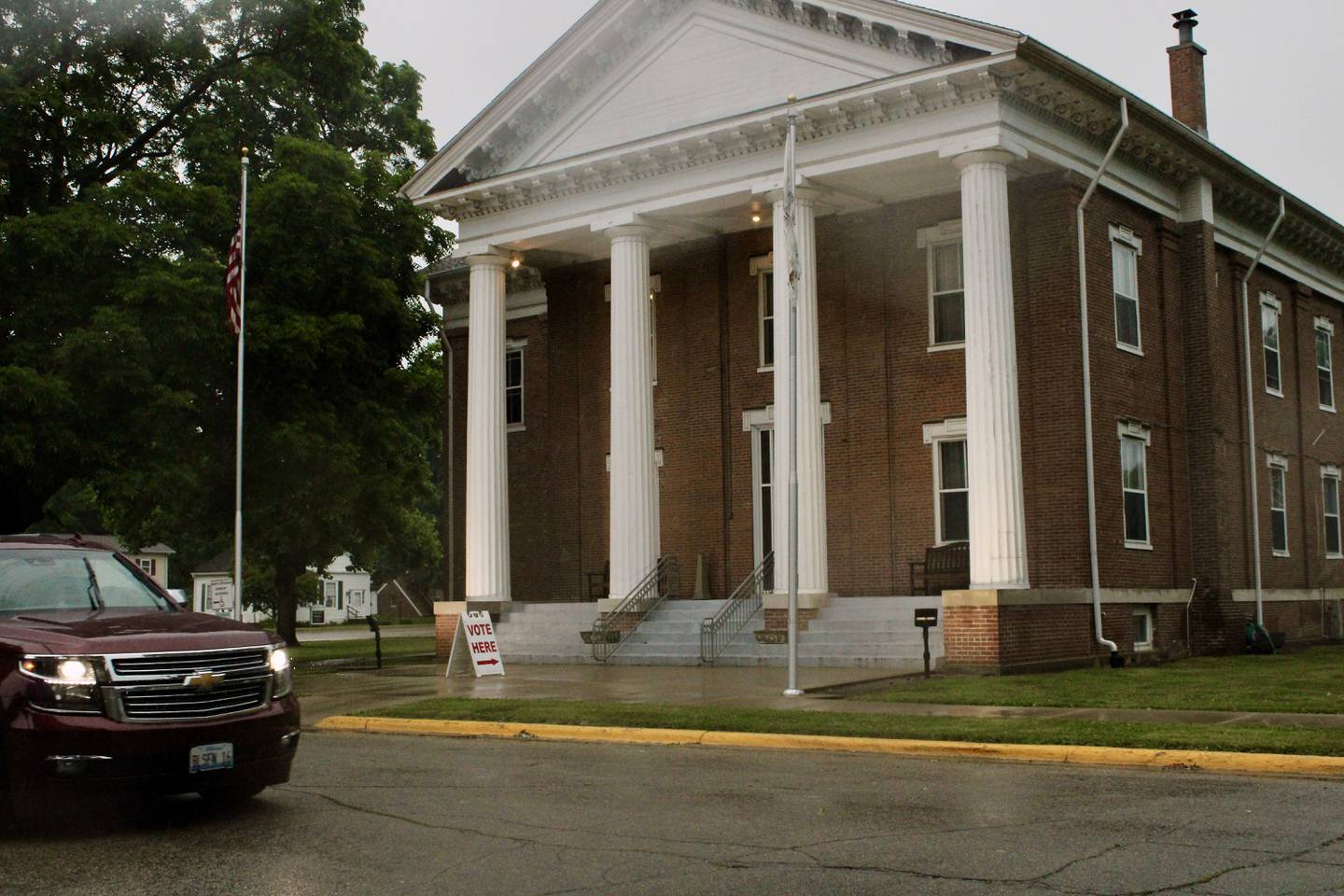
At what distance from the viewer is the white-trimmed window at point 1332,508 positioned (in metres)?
34.8

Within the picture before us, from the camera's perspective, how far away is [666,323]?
31.3 meters

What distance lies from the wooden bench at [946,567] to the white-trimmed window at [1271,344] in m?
10.3

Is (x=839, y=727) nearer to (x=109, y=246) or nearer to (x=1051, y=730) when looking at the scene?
(x=1051, y=730)

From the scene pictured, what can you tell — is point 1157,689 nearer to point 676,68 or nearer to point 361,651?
point 676,68

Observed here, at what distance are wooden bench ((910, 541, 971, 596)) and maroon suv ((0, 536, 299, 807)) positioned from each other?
1771 centimetres

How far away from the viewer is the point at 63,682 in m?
8.73

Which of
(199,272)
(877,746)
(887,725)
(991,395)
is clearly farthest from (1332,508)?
(199,272)

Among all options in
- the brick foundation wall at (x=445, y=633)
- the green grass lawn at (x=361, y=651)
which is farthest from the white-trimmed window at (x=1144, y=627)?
the green grass lawn at (x=361, y=651)

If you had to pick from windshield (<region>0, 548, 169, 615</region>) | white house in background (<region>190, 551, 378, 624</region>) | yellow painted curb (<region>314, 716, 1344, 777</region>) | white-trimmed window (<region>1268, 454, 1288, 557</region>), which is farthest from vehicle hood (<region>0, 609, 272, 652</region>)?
white house in background (<region>190, 551, 378, 624</region>)

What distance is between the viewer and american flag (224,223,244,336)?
86.8ft

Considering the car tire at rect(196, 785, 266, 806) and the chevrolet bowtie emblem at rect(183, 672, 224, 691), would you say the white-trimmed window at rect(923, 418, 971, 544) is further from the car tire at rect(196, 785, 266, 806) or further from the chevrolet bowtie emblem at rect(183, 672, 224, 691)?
the chevrolet bowtie emblem at rect(183, 672, 224, 691)

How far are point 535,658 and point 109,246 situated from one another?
1125 cm

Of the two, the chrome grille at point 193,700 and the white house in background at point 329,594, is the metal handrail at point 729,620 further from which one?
the white house in background at point 329,594

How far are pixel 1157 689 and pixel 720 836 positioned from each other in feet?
35.5
